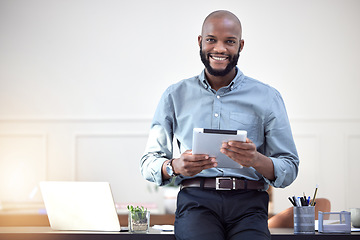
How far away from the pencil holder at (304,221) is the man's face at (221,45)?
514 millimetres

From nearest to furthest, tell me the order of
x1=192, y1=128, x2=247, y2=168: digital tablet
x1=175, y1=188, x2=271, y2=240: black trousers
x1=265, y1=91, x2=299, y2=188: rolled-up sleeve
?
1. x1=192, y1=128, x2=247, y2=168: digital tablet
2. x1=175, y1=188, x2=271, y2=240: black trousers
3. x1=265, y1=91, x2=299, y2=188: rolled-up sleeve

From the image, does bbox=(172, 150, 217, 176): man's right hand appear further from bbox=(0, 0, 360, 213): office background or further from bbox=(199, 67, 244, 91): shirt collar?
bbox=(0, 0, 360, 213): office background

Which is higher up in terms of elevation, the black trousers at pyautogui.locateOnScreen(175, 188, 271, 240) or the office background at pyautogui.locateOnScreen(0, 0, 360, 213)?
the office background at pyautogui.locateOnScreen(0, 0, 360, 213)

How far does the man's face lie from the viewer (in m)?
1.77

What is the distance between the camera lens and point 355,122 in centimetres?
534

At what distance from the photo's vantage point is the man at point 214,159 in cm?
162

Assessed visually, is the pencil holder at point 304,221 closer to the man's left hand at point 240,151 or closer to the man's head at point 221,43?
the man's left hand at point 240,151

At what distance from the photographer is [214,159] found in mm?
1557

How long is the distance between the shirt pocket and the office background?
355 cm

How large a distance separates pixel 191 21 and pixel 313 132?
1605mm

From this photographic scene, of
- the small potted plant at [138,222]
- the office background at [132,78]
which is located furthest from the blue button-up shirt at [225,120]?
the office background at [132,78]

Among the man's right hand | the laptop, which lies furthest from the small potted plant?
the man's right hand

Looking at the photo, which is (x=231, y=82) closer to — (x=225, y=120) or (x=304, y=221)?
(x=225, y=120)

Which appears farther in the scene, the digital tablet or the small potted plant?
the small potted plant
